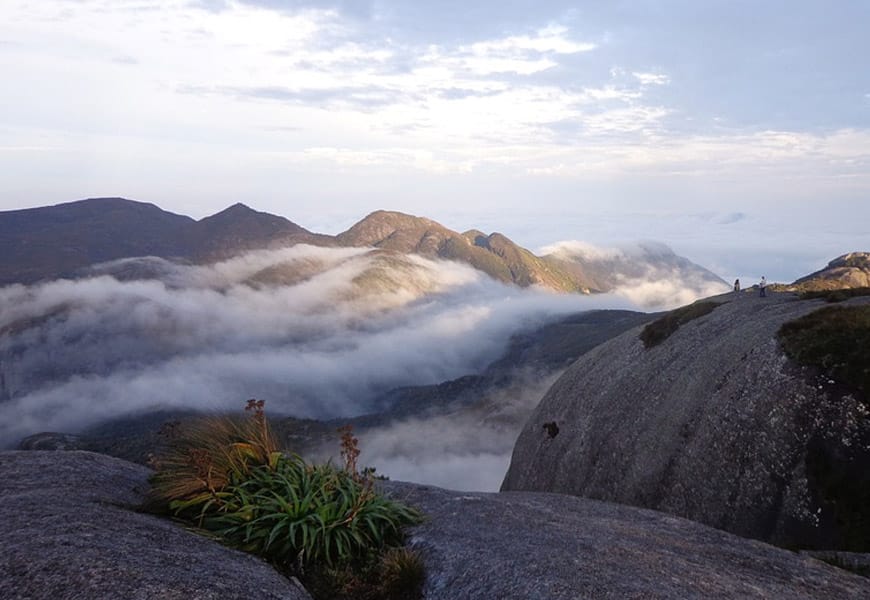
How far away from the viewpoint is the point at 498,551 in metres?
14.1

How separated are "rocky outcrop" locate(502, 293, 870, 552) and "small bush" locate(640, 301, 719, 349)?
705 millimetres

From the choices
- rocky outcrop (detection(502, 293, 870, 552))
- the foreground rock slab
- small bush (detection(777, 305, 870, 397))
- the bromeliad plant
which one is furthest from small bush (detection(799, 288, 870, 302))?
the bromeliad plant

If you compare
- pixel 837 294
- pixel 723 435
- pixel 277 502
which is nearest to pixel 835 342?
pixel 723 435

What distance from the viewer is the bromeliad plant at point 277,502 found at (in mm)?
13477

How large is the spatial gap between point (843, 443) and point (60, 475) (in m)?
25.7

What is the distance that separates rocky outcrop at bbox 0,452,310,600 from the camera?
10305 millimetres

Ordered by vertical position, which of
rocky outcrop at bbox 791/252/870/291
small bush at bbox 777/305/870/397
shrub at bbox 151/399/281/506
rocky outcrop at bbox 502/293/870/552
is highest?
rocky outcrop at bbox 791/252/870/291

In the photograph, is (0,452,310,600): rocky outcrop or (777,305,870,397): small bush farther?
(777,305,870,397): small bush

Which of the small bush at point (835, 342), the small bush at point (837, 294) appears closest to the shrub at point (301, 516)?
the small bush at point (835, 342)

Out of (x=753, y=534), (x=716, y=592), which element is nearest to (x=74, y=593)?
(x=716, y=592)

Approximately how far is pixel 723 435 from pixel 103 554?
2617 cm

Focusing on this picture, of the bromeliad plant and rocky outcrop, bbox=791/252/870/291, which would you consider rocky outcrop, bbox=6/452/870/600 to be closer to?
the bromeliad plant

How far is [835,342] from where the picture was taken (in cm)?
2927

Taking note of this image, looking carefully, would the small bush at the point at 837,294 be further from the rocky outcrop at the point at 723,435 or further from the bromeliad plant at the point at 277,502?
the bromeliad plant at the point at 277,502
